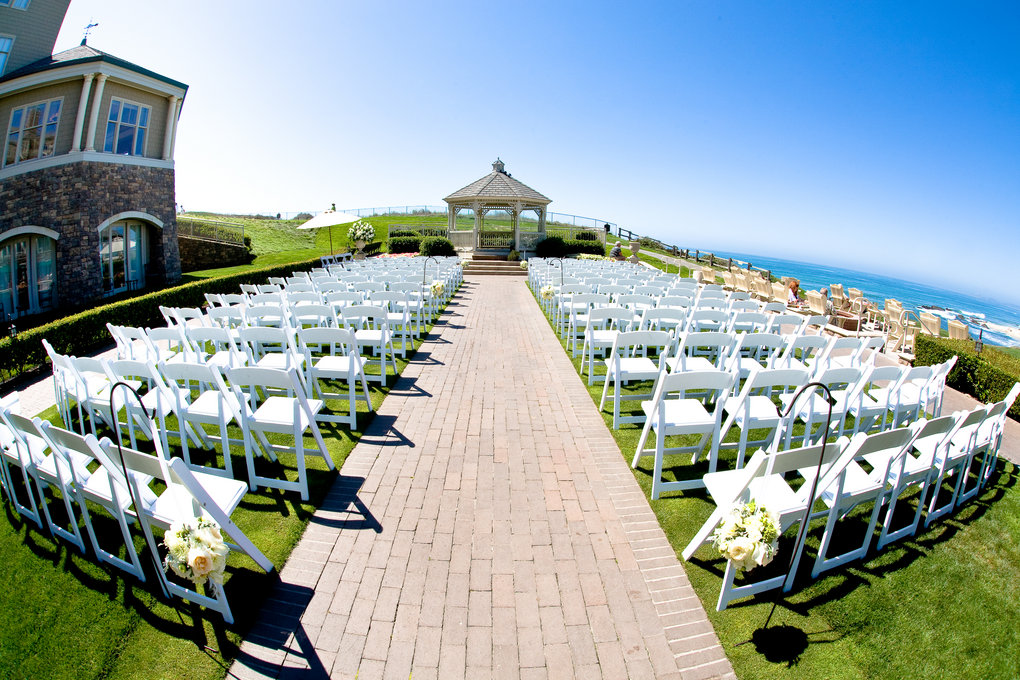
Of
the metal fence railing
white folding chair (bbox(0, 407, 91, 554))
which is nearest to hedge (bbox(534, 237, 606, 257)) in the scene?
the metal fence railing

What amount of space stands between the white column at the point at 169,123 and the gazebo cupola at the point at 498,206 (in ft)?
40.3

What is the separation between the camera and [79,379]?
4590 millimetres

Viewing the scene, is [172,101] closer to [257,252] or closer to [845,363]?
[257,252]

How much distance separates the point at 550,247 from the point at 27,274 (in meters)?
21.3

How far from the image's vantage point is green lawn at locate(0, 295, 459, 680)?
268cm

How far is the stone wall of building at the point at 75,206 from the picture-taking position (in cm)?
1346

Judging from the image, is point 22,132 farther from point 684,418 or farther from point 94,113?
point 684,418

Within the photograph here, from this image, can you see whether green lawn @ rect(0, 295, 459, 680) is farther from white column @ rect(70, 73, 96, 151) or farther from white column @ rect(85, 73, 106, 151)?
white column @ rect(85, 73, 106, 151)

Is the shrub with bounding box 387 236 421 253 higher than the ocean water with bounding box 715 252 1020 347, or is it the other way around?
the shrub with bounding box 387 236 421 253

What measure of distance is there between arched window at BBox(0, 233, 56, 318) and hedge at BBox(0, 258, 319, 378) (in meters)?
4.52

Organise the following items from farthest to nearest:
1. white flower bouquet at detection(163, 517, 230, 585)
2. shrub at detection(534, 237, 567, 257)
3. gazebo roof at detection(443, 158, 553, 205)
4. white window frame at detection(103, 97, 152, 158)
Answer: shrub at detection(534, 237, 567, 257) → gazebo roof at detection(443, 158, 553, 205) → white window frame at detection(103, 97, 152, 158) → white flower bouquet at detection(163, 517, 230, 585)

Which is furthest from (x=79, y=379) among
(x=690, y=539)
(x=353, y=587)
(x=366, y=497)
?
(x=690, y=539)

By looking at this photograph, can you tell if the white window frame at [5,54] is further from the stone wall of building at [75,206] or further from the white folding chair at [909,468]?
the white folding chair at [909,468]

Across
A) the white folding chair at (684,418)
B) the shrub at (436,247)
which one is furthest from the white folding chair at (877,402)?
the shrub at (436,247)
